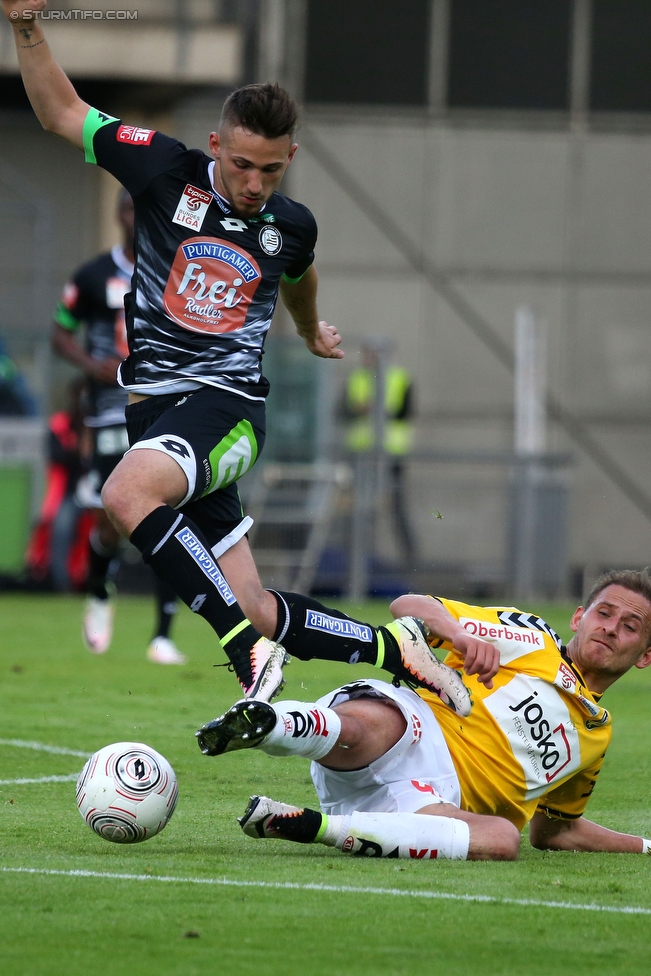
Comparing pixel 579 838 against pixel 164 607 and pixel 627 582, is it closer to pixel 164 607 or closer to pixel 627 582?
pixel 627 582

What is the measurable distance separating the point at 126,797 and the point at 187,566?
844mm

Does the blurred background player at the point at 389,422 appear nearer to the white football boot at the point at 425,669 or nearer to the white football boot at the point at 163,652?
the white football boot at the point at 163,652

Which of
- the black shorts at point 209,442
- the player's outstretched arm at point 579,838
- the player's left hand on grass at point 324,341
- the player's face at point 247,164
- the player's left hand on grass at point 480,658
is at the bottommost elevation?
the player's outstretched arm at point 579,838

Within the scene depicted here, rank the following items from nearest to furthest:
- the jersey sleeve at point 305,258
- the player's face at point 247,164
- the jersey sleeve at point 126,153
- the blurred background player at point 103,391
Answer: the player's face at point 247,164 → the jersey sleeve at point 126,153 → the jersey sleeve at point 305,258 → the blurred background player at point 103,391

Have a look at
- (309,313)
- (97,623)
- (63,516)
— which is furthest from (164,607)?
(63,516)

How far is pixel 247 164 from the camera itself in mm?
5145

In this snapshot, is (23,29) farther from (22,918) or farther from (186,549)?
(22,918)

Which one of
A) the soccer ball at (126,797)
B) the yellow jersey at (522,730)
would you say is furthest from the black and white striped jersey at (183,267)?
the soccer ball at (126,797)

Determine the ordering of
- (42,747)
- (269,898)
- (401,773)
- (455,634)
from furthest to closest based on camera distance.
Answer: (42,747) < (455,634) < (401,773) < (269,898)

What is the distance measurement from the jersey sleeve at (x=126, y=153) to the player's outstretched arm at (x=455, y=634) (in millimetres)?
1734

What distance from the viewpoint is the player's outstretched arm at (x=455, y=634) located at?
4.43 metres

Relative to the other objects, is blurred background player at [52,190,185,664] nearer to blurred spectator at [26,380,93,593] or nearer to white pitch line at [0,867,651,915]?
blurred spectator at [26,380,93,593]

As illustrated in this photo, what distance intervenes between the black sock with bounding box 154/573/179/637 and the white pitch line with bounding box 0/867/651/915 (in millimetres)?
5290

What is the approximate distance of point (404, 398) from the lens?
16922 millimetres
